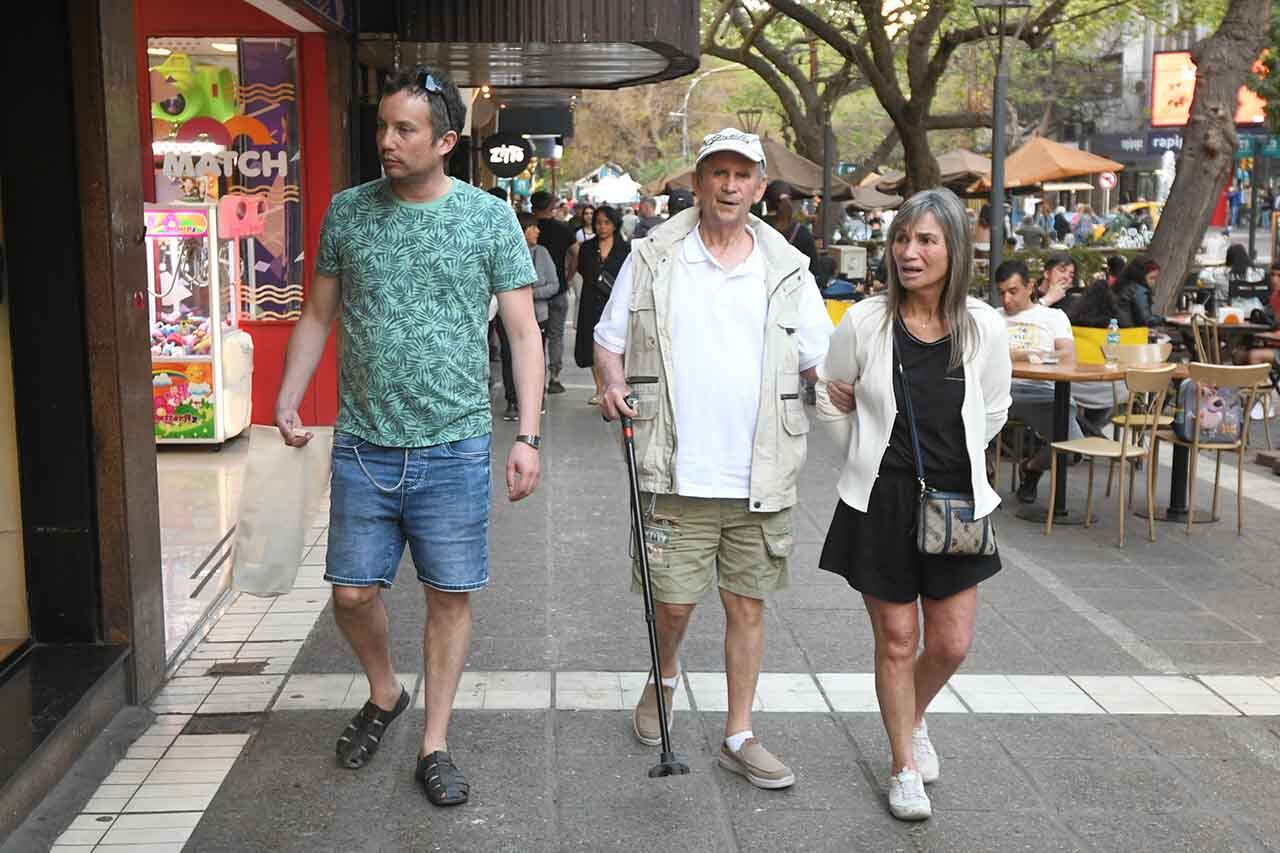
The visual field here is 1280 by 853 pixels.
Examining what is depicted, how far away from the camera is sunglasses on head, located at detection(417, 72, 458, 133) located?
13.3 ft

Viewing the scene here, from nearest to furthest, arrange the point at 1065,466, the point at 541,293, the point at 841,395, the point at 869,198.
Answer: the point at 841,395 < the point at 1065,466 < the point at 541,293 < the point at 869,198

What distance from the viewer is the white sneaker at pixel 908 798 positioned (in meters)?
4.08

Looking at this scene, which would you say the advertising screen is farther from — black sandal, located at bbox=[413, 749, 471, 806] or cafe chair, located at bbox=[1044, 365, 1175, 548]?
black sandal, located at bbox=[413, 749, 471, 806]

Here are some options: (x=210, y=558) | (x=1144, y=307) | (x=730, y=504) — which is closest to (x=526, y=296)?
(x=730, y=504)

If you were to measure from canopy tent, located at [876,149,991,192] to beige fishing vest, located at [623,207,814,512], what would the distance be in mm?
22973

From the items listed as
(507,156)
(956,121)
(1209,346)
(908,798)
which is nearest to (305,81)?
(908,798)

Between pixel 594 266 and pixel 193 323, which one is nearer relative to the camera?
pixel 193 323

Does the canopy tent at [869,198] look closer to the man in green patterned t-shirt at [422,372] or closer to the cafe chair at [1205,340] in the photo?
the cafe chair at [1205,340]

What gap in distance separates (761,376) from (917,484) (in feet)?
1.75

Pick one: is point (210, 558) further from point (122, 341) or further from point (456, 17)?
point (456, 17)

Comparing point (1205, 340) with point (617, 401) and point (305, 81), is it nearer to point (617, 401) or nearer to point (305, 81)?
point (305, 81)

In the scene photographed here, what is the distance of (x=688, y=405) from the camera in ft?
14.0

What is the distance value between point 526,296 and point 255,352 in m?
6.51

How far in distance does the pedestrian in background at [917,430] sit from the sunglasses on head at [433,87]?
4.03 feet
